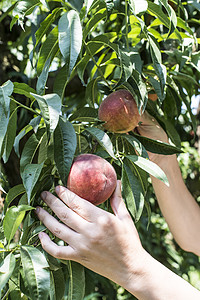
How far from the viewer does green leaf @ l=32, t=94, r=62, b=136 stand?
655mm

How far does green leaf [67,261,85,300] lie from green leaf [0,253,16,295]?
179mm

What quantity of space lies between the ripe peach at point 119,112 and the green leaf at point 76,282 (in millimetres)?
320

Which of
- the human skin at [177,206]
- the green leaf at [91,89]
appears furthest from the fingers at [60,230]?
the human skin at [177,206]

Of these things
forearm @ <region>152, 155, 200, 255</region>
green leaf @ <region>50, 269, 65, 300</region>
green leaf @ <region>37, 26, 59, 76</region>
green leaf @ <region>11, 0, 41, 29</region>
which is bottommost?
forearm @ <region>152, 155, 200, 255</region>

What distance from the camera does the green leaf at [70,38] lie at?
72cm

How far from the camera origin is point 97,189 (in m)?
0.78

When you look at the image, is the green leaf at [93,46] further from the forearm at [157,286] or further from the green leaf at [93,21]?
the forearm at [157,286]

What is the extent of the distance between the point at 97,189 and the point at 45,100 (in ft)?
0.69

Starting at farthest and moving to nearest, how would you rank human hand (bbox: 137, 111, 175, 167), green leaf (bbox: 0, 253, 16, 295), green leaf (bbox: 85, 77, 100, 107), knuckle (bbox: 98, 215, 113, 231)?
1. human hand (bbox: 137, 111, 175, 167)
2. green leaf (bbox: 85, 77, 100, 107)
3. knuckle (bbox: 98, 215, 113, 231)
4. green leaf (bbox: 0, 253, 16, 295)

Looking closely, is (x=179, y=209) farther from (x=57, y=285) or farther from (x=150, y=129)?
(x=57, y=285)

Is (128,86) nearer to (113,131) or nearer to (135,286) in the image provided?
(113,131)

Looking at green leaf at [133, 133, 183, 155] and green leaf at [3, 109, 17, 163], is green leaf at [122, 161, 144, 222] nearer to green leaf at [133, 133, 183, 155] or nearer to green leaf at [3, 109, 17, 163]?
green leaf at [133, 133, 183, 155]

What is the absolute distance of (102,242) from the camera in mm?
739

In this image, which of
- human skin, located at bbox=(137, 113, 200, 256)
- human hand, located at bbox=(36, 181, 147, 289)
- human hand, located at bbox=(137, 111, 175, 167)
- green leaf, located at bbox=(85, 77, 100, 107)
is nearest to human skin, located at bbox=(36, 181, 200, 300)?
human hand, located at bbox=(36, 181, 147, 289)
